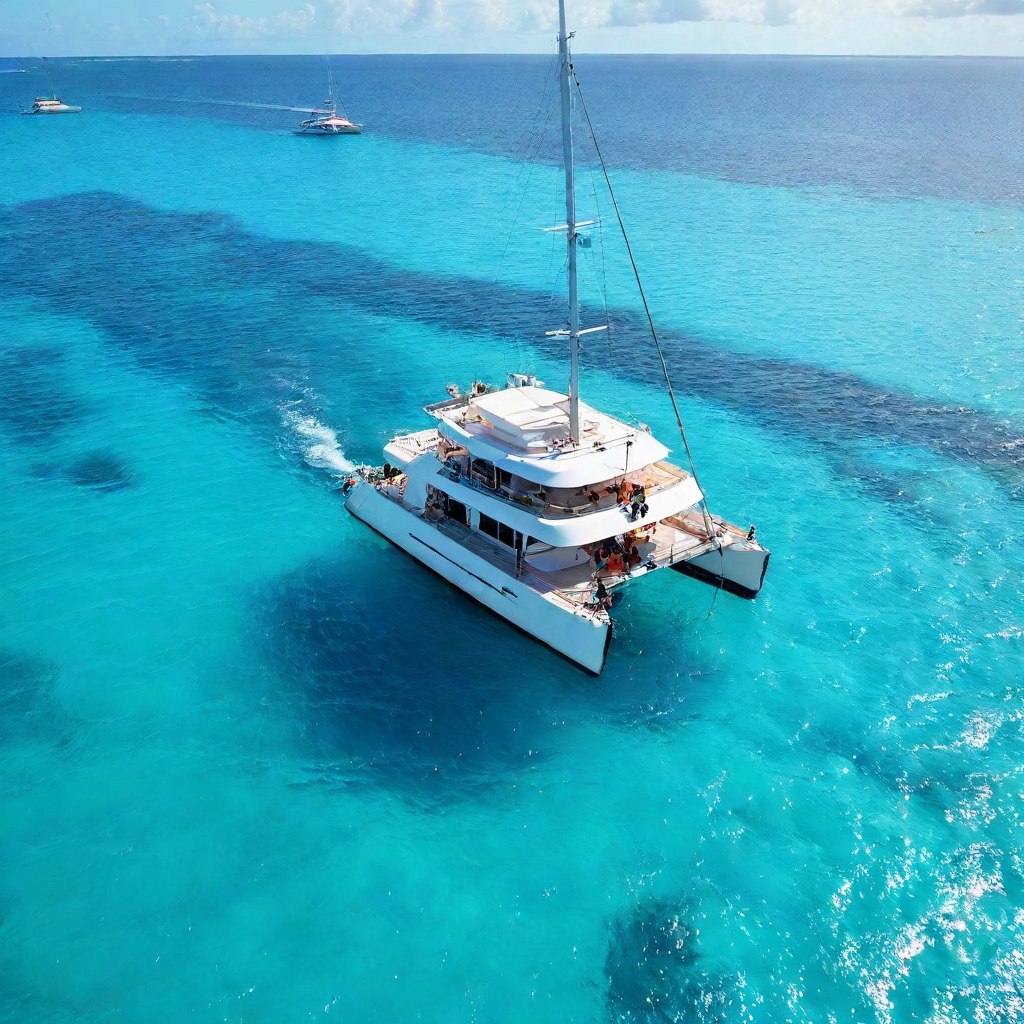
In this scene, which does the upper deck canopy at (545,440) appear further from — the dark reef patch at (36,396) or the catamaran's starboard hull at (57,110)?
the catamaran's starboard hull at (57,110)

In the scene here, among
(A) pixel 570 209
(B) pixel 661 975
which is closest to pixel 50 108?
(A) pixel 570 209

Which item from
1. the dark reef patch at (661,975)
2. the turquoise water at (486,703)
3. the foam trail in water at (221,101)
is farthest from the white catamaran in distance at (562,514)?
the foam trail in water at (221,101)

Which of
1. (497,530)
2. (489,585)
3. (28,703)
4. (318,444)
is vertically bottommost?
(28,703)

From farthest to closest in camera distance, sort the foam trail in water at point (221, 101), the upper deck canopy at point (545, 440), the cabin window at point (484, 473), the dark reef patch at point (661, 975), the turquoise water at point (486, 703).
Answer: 1. the foam trail in water at point (221, 101)
2. the cabin window at point (484, 473)
3. the upper deck canopy at point (545, 440)
4. the turquoise water at point (486, 703)
5. the dark reef patch at point (661, 975)

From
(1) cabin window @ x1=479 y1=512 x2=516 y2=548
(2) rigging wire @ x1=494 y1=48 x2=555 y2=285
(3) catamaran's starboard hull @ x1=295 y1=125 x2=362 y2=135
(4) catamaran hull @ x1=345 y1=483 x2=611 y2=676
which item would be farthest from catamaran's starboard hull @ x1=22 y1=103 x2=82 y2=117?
(1) cabin window @ x1=479 y1=512 x2=516 y2=548

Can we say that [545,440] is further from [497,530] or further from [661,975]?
[661,975]

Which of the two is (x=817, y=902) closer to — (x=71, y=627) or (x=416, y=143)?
(x=71, y=627)
